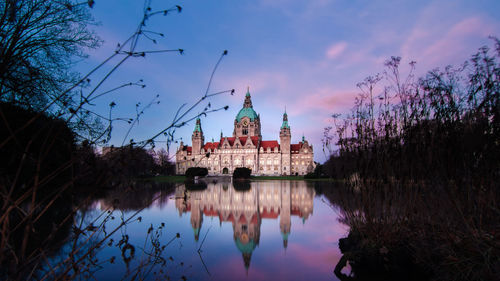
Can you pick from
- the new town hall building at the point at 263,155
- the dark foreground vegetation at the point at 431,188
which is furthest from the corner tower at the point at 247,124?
the dark foreground vegetation at the point at 431,188

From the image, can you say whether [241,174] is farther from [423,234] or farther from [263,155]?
[423,234]

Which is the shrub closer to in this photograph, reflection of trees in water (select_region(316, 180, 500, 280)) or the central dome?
the central dome

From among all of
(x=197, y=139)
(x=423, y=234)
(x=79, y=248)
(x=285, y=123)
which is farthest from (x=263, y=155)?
(x=79, y=248)

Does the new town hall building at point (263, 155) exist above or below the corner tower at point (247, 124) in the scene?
below

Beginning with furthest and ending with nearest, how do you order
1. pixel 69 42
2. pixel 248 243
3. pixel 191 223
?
1. pixel 69 42
2. pixel 191 223
3. pixel 248 243

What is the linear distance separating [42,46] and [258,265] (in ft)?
27.5

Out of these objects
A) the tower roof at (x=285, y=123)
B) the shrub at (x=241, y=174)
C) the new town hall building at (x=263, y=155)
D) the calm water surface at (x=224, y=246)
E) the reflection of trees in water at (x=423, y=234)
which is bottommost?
the calm water surface at (x=224, y=246)

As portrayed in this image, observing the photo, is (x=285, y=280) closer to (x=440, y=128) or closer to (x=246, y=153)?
(x=440, y=128)

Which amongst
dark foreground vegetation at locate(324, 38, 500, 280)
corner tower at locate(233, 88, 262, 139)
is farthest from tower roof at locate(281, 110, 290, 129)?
dark foreground vegetation at locate(324, 38, 500, 280)

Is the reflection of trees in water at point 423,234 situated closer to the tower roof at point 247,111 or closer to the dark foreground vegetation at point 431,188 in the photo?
the dark foreground vegetation at point 431,188

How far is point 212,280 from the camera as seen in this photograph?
13.7ft

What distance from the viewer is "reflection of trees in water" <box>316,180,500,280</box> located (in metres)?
3.32

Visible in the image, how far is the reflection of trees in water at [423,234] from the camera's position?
10.9ft

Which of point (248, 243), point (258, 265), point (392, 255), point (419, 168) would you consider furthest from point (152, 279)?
point (419, 168)
